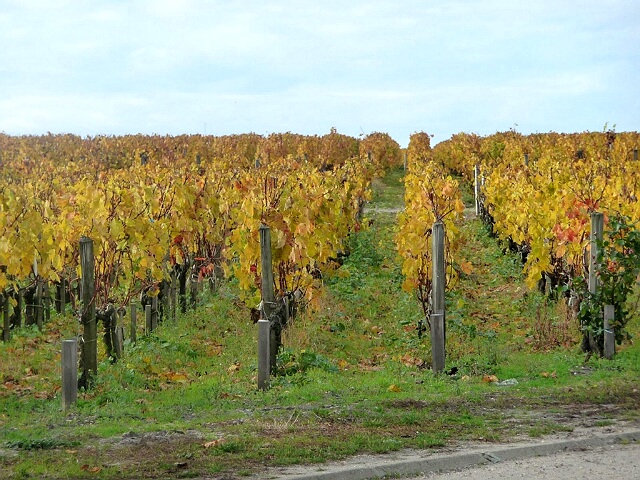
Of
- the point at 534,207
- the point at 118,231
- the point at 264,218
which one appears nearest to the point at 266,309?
the point at 264,218

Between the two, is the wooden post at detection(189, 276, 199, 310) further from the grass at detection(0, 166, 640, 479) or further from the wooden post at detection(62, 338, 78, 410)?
the wooden post at detection(62, 338, 78, 410)

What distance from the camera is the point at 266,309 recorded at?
10.1 meters

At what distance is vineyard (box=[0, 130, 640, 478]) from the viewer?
8.41 m

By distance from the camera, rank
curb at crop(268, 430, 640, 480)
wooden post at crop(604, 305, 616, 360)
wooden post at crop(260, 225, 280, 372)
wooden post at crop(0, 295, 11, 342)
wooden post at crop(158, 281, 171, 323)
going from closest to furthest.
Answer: curb at crop(268, 430, 640, 480)
wooden post at crop(260, 225, 280, 372)
wooden post at crop(604, 305, 616, 360)
wooden post at crop(0, 295, 11, 342)
wooden post at crop(158, 281, 171, 323)

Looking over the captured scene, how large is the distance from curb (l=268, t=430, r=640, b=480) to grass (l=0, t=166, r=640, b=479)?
0.33 metres

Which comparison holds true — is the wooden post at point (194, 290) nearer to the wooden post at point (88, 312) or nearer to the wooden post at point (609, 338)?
the wooden post at point (88, 312)

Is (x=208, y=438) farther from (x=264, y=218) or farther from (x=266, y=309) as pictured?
(x=264, y=218)

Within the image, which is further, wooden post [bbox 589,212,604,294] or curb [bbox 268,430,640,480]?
wooden post [bbox 589,212,604,294]

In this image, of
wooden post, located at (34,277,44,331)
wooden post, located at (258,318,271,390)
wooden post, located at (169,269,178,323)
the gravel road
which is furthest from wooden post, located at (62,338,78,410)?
wooden post, located at (169,269,178,323)

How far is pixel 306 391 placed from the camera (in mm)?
9133

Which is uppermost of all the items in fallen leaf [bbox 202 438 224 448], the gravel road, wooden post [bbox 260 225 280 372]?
wooden post [bbox 260 225 280 372]

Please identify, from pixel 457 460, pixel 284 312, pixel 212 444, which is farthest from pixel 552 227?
pixel 212 444

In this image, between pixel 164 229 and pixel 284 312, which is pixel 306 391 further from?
pixel 164 229

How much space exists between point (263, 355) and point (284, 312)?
2.42 m
